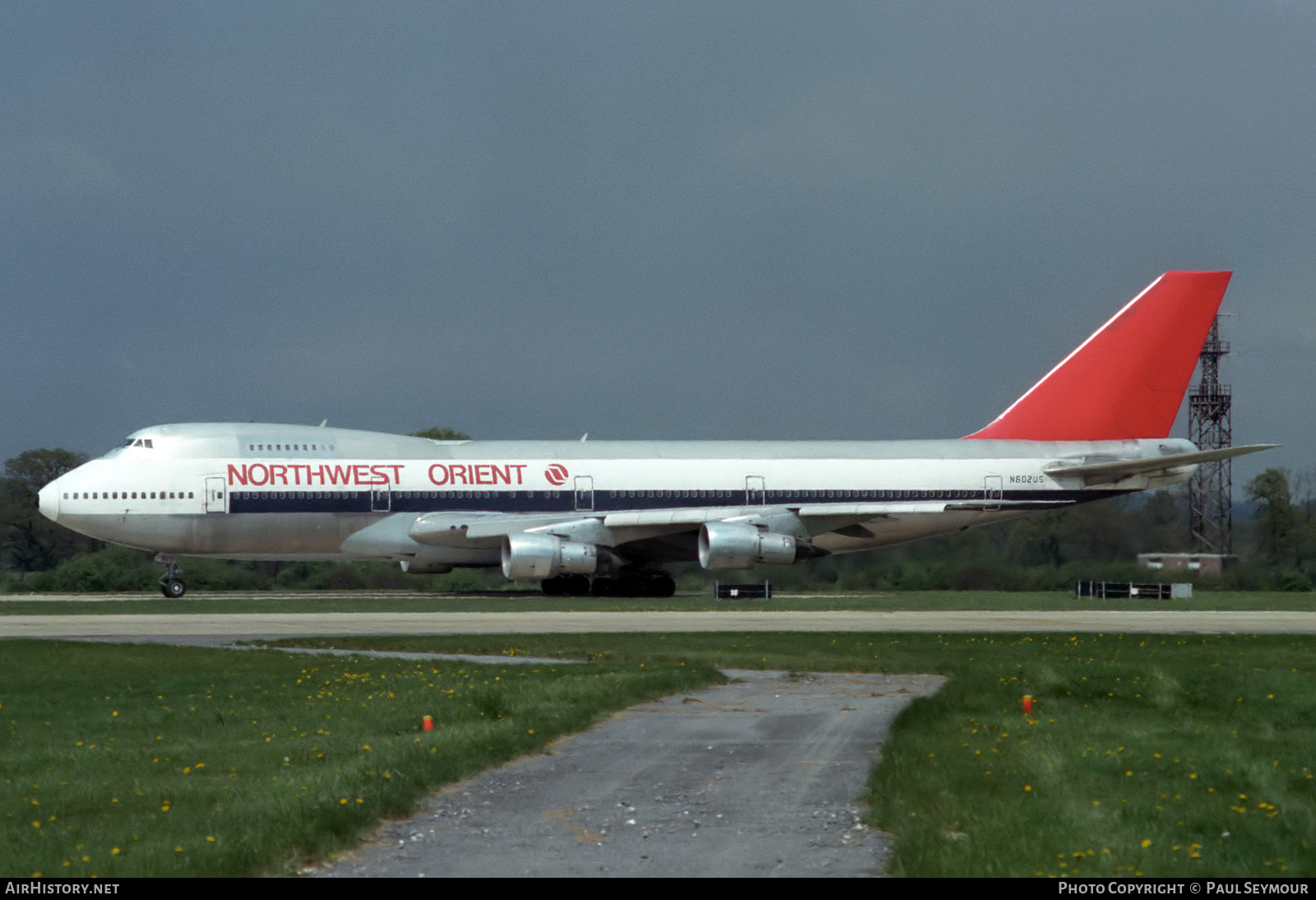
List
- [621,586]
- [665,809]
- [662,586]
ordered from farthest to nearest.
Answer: [662,586] → [621,586] → [665,809]

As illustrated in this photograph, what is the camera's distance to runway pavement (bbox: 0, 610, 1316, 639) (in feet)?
92.9

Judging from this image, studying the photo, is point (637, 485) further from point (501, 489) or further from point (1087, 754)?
point (1087, 754)

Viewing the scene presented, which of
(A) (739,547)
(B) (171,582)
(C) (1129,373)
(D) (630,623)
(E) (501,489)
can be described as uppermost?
(C) (1129,373)

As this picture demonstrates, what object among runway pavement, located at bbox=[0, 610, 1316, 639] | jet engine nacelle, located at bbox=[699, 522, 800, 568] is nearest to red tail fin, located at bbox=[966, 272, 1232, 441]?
jet engine nacelle, located at bbox=[699, 522, 800, 568]

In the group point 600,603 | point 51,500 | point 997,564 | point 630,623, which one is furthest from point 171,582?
point 997,564

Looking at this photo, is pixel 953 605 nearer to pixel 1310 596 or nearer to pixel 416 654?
pixel 1310 596

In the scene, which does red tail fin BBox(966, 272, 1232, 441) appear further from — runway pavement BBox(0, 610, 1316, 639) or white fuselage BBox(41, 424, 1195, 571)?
runway pavement BBox(0, 610, 1316, 639)

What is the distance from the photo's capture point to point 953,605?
3731 centimetres

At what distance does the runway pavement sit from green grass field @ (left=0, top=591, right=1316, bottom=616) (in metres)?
1.64

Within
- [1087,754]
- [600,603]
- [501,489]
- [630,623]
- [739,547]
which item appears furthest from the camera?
[501,489]

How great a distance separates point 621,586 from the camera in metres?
43.5

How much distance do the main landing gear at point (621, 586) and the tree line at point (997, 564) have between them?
441cm

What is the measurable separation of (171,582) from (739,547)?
16.1m

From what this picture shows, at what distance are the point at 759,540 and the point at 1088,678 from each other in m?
21.0
